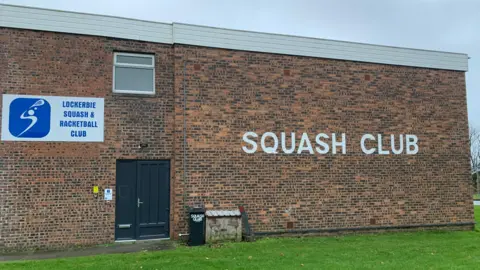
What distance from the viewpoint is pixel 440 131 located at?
14.3 m

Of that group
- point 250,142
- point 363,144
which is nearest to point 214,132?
point 250,142

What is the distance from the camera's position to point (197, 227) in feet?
36.5

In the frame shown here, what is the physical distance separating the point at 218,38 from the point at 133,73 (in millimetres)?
2541

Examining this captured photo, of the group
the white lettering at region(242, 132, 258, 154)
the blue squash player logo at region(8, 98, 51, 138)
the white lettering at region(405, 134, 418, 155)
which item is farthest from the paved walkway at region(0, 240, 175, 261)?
the white lettering at region(405, 134, 418, 155)

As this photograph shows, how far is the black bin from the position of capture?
1105 centimetres

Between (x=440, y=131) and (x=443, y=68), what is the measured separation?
6.88 ft

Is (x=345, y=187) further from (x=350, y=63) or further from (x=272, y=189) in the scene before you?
(x=350, y=63)

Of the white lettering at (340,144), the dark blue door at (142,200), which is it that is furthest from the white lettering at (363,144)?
the dark blue door at (142,200)

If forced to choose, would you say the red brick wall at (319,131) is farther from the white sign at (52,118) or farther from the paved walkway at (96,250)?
the white sign at (52,118)

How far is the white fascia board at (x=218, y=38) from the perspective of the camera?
11.0 m

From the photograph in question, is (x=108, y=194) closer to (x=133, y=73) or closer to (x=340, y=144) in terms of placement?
(x=133, y=73)

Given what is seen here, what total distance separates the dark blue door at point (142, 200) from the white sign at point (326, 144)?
8.21ft

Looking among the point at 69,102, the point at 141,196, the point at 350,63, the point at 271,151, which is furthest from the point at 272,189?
the point at 69,102

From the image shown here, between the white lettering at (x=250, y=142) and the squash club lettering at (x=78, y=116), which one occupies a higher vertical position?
the squash club lettering at (x=78, y=116)
